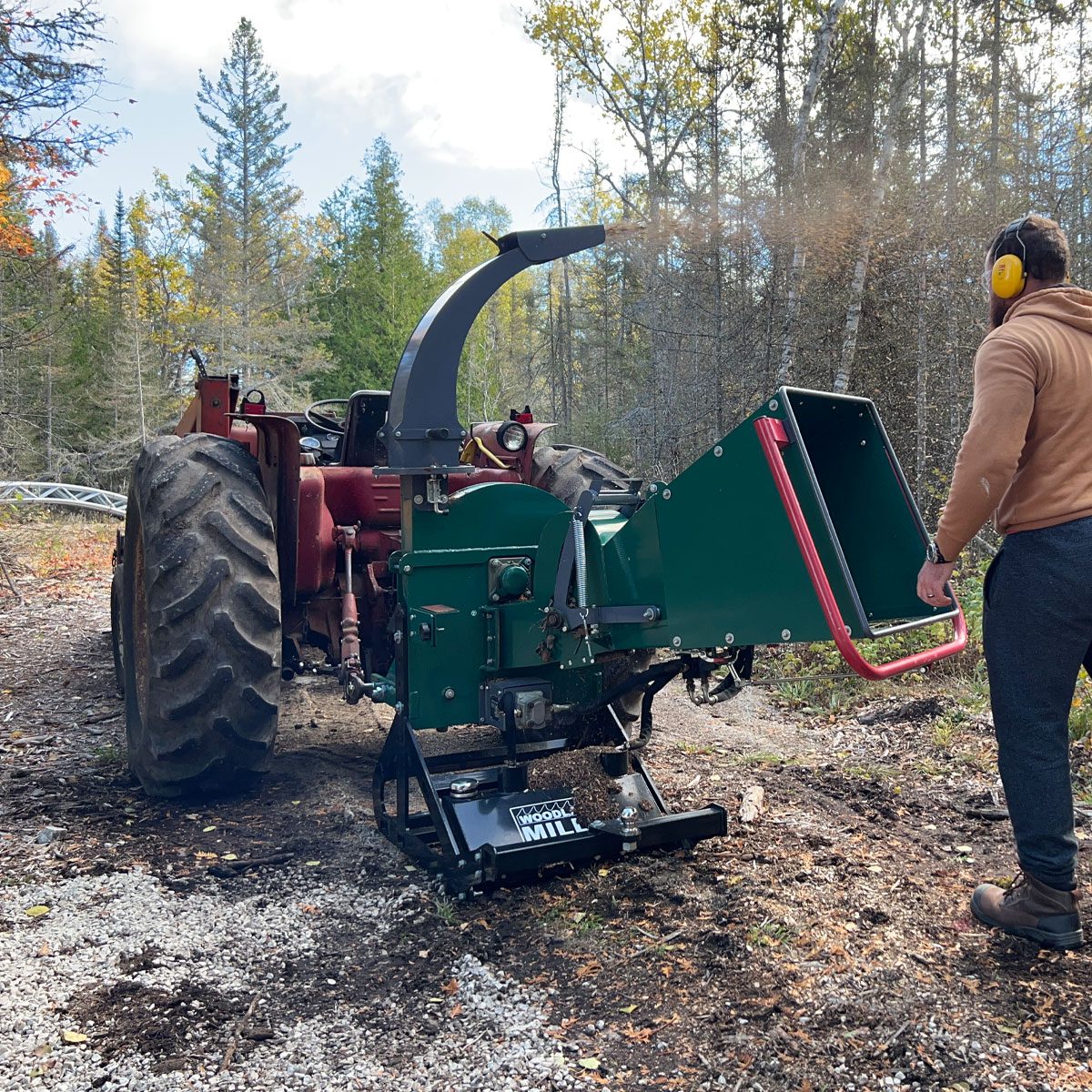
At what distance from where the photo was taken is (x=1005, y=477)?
8.39ft

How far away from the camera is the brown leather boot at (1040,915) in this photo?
8.64 ft

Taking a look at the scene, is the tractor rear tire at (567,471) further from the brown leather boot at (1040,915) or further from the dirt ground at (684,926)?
the brown leather boot at (1040,915)

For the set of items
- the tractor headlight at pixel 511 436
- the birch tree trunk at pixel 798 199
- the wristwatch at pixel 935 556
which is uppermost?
the birch tree trunk at pixel 798 199

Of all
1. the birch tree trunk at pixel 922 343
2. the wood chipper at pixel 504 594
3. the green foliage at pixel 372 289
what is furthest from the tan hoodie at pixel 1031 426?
the green foliage at pixel 372 289

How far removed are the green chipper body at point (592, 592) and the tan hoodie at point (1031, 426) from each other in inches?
13.0

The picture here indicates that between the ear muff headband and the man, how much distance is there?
54 millimetres

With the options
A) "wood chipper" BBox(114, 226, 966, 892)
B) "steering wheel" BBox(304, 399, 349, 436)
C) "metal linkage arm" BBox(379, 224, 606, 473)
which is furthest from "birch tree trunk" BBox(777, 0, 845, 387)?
"metal linkage arm" BBox(379, 224, 606, 473)

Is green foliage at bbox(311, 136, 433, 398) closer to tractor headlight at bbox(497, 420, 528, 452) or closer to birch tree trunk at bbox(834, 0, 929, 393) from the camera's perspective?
birch tree trunk at bbox(834, 0, 929, 393)

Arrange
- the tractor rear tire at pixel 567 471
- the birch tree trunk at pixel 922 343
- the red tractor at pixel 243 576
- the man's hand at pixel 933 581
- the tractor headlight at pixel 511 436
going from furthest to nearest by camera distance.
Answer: the birch tree trunk at pixel 922 343 → the tractor rear tire at pixel 567 471 → the tractor headlight at pixel 511 436 → the red tractor at pixel 243 576 → the man's hand at pixel 933 581

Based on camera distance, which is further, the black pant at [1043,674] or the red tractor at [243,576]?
the red tractor at [243,576]

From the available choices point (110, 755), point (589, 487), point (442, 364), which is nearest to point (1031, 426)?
point (589, 487)

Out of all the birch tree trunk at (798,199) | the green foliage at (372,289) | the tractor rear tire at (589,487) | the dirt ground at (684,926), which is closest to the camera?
the dirt ground at (684,926)

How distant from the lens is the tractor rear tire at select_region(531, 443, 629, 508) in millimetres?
5047

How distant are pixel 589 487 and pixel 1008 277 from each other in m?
1.67
